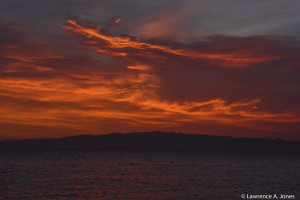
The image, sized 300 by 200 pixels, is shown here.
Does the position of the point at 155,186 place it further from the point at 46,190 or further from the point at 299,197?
the point at 299,197

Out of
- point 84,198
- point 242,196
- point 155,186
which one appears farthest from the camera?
point 155,186

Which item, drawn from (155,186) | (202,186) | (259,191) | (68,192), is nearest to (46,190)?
(68,192)

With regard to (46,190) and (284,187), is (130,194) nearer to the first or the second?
(46,190)

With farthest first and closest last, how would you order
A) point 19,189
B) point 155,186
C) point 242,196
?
point 155,186, point 19,189, point 242,196

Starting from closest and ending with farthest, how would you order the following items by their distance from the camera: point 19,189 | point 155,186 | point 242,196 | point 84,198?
point 84,198 → point 242,196 → point 19,189 → point 155,186

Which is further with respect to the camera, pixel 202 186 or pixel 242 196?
pixel 202 186

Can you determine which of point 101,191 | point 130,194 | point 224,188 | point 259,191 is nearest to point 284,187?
point 259,191

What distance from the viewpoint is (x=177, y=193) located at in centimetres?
4519

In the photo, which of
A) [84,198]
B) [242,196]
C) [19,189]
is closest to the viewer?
[84,198]

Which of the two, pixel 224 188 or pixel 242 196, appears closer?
pixel 242 196

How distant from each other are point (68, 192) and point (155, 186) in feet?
46.0

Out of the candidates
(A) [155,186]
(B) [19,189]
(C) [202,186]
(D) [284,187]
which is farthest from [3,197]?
(D) [284,187]

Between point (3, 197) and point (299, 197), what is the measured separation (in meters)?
39.0

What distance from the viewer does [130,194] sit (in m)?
43.9
